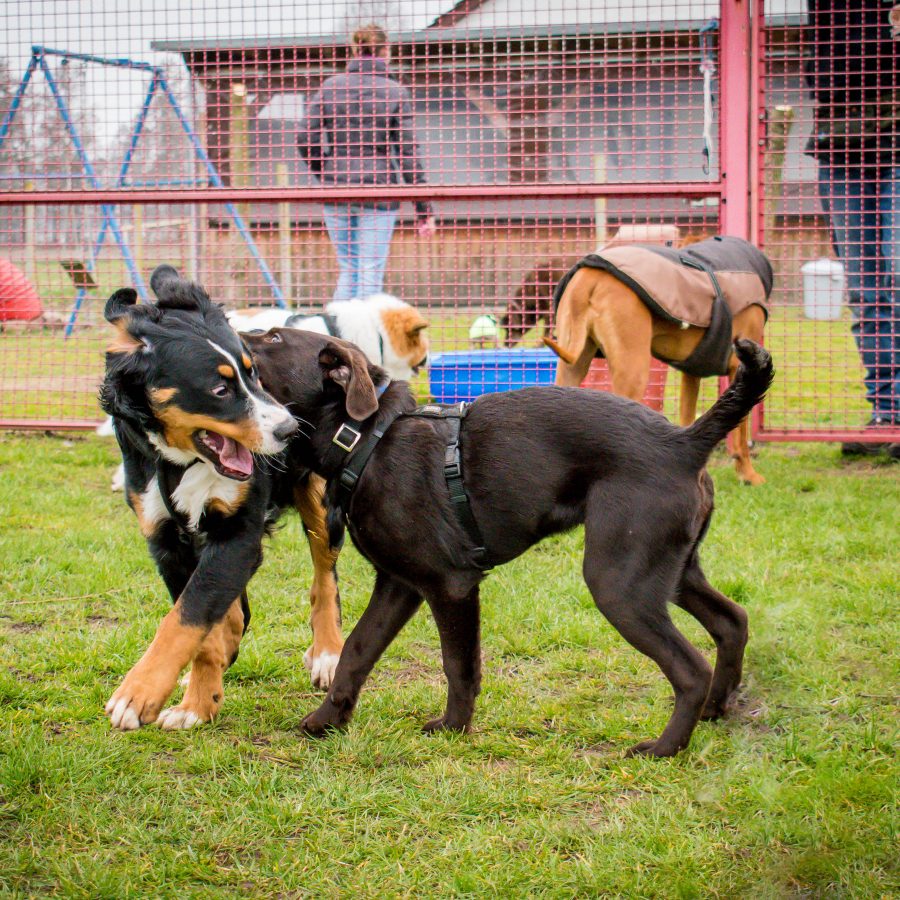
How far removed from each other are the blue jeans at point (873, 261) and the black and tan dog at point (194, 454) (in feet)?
16.3

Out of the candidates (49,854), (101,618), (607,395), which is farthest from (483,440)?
(101,618)

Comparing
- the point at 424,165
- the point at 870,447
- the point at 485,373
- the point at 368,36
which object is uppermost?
the point at 368,36

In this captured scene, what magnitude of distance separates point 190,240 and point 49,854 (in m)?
7.07

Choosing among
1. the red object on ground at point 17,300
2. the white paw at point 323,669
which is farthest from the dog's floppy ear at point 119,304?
the red object on ground at point 17,300

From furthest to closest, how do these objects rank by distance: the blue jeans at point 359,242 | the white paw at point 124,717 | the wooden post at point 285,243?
the wooden post at point 285,243, the blue jeans at point 359,242, the white paw at point 124,717

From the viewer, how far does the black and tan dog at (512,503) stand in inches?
112

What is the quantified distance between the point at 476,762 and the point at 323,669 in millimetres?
815

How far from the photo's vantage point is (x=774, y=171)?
7.63 m

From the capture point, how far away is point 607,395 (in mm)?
3102

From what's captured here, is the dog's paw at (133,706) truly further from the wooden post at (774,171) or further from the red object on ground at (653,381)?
the wooden post at (774,171)

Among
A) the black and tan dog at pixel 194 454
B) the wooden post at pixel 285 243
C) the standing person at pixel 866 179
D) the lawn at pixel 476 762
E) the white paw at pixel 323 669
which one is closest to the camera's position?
the lawn at pixel 476 762

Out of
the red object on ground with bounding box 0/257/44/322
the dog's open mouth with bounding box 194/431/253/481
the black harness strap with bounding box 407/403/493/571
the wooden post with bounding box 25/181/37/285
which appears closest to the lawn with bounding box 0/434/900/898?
the black harness strap with bounding box 407/403/493/571

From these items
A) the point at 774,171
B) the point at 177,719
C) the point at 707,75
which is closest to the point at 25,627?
the point at 177,719

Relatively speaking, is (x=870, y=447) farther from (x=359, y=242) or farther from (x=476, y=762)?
(x=476, y=762)
